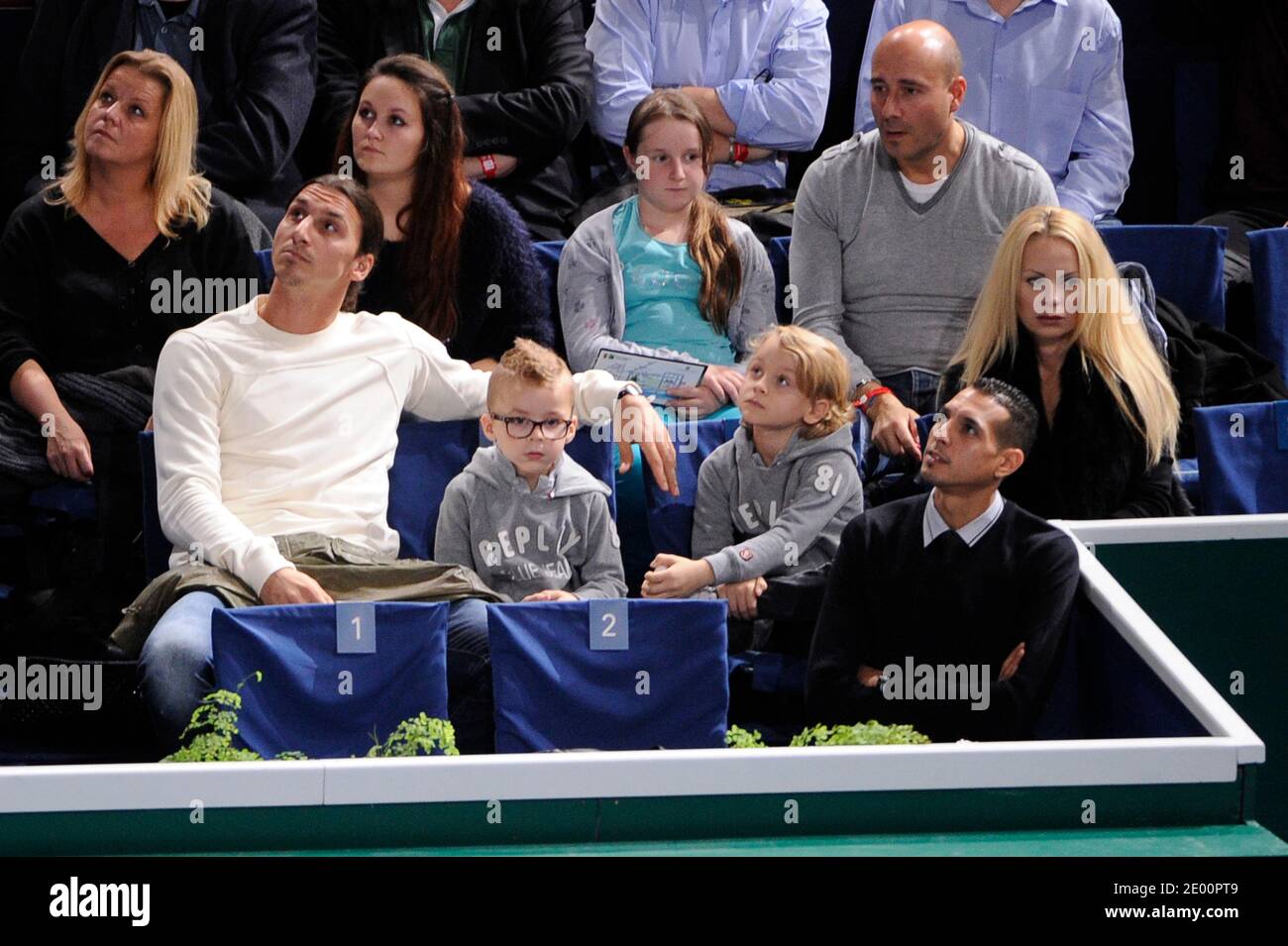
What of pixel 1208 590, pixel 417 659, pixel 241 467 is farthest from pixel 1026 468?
pixel 241 467

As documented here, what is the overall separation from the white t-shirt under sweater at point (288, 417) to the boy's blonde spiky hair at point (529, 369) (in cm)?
25

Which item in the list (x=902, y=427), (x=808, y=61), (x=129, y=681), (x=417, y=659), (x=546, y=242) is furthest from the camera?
(x=808, y=61)

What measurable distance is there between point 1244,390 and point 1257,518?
0.91 m

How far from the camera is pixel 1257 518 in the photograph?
298 centimetres

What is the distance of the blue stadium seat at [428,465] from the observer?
3.41m

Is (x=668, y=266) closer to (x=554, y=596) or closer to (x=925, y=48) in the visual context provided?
(x=925, y=48)

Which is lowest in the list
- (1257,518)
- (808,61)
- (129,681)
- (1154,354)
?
(129,681)

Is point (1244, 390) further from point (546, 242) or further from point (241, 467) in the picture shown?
point (241, 467)

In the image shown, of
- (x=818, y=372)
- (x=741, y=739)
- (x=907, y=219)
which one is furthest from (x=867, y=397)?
(x=741, y=739)

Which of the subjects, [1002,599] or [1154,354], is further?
[1154,354]

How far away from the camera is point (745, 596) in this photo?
324cm

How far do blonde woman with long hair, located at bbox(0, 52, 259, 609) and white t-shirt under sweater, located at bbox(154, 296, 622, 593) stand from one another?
35 cm

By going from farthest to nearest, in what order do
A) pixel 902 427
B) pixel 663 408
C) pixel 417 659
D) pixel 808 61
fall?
1. pixel 808 61
2. pixel 663 408
3. pixel 902 427
4. pixel 417 659

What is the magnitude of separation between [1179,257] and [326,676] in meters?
2.25
